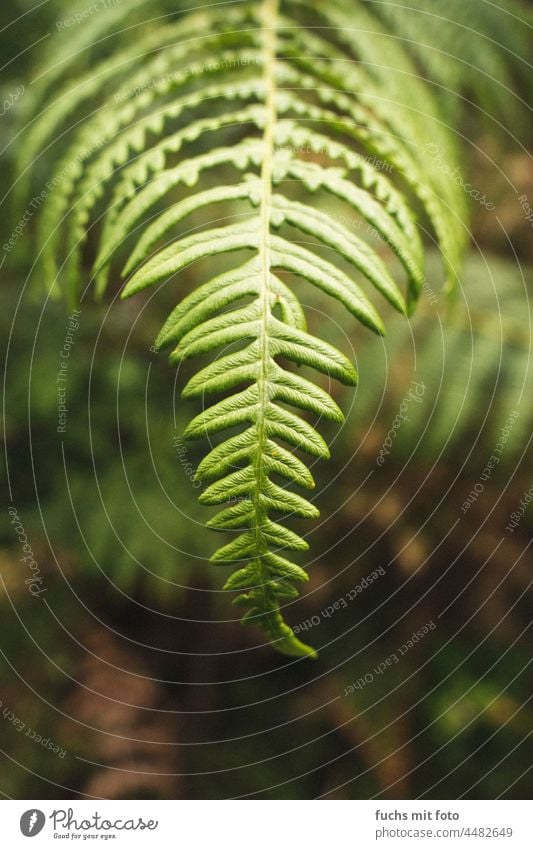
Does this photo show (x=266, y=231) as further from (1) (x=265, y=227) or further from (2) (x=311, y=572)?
(2) (x=311, y=572)

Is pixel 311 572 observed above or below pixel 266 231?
below

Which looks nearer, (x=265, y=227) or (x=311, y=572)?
(x=265, y=227)

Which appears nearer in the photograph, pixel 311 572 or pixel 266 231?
pixel 266 231

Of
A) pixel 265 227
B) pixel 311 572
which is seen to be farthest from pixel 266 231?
pixel 311 572

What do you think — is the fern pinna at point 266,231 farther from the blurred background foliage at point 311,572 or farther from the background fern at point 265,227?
the blurred background foliage at point 311,572

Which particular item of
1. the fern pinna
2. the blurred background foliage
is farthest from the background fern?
the blurred background foliage

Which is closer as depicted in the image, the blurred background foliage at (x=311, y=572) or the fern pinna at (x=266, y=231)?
the fern pinna at (x=266, y=231)

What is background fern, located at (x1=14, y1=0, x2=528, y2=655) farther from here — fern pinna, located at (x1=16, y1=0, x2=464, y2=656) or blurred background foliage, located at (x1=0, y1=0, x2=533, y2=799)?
blurred background foliage, located at (x1=0, y1=0, x2=533, y2=799)

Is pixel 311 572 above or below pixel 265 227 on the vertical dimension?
below

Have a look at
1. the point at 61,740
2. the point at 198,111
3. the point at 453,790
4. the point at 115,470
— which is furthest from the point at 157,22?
the point at 453,790

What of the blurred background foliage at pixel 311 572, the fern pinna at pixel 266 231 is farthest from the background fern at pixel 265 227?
the blurred background foliage at pixel 311 572
